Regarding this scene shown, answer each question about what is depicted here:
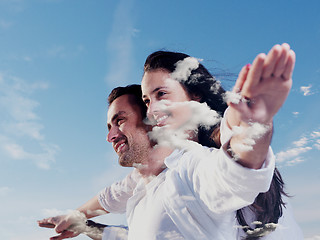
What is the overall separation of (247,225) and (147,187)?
1.04 ft

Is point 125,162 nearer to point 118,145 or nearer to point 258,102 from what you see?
point 118,145

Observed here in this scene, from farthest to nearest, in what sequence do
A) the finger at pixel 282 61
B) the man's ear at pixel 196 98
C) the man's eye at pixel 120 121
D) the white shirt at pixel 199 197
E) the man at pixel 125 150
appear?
the man's eye at pixel 120 121 → the man at pixel 125 150 → the man's ear at pixel 196 98 → the white shirt at pixel 199 197 → the finger at pixel 282 61

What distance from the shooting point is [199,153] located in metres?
0.76

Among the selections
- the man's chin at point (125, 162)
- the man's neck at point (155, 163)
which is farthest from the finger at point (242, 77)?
the man's chin at point (125, 162)

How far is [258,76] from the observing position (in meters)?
0.46

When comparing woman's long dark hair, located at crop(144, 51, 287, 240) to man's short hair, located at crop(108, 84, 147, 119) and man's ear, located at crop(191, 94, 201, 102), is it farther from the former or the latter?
man's short hair, located at crop(108, 84, 147, 119)

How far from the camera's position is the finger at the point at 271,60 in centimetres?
43

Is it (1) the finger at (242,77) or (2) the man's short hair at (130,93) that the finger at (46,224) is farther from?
(1) the finger at (242,77)

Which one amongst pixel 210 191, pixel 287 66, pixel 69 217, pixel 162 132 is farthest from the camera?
pixel 69 217

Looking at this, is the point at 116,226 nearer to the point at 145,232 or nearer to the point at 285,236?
the point at 145,232

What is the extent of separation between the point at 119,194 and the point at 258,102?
3.25 ft

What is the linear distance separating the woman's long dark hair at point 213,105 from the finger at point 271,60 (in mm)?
455

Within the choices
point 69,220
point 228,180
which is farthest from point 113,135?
point 228,180

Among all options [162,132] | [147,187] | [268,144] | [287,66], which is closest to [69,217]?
[147,187]
